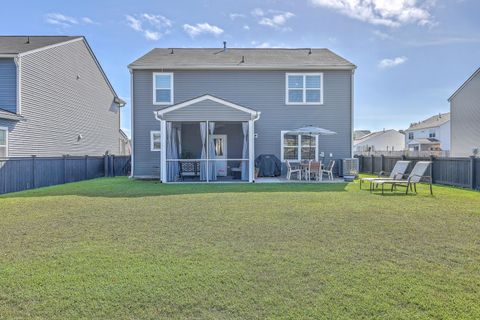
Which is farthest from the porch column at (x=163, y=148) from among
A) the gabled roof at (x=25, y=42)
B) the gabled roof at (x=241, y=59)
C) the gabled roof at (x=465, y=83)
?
the gabled roof at (x=465, y=83)

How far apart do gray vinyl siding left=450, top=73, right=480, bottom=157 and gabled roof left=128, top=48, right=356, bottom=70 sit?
12.5 metres

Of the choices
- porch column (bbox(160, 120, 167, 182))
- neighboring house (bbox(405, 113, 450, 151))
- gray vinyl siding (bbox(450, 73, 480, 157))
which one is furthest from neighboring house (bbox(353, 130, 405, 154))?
porch column (bbox(160, 120, 167, 182))

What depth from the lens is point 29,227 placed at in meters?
6.06

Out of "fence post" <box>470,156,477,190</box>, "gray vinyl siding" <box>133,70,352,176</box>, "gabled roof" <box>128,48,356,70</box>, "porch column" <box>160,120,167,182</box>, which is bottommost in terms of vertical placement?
"fence post" <box>470,156,477,190</box>

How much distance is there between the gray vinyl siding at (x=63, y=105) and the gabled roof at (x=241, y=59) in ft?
15.2

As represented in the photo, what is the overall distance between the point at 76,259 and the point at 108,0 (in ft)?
48.4

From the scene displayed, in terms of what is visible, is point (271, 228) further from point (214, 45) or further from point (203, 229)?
point (214, 45)

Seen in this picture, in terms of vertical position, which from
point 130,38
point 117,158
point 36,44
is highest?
point 130,38

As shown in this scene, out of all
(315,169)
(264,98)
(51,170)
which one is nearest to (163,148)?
(51,170)

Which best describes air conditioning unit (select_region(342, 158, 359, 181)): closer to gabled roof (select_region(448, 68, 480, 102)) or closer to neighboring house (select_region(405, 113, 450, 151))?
gabled roof (select_region(448, 68, 480, 102))

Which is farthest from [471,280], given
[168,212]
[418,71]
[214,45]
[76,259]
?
[418,71]

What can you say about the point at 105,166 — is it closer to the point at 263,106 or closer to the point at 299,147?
the point at 263,106

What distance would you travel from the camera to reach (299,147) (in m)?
16.4

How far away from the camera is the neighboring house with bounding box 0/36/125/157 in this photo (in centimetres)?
1480
